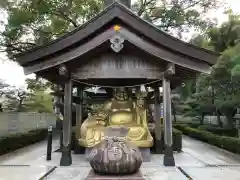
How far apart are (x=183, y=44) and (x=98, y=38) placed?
233cm

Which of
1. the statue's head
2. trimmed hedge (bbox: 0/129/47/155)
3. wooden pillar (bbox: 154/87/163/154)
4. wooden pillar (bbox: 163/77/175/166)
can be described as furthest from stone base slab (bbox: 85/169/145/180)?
trimmed hedge (bbox: 0/129/47/155)

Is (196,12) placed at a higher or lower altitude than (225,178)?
higher

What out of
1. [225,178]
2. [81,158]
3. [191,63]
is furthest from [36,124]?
[225,178]

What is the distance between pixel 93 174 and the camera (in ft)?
17.3

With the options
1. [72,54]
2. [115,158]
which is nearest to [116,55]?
[72,54]

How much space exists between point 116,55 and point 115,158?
3734 mm

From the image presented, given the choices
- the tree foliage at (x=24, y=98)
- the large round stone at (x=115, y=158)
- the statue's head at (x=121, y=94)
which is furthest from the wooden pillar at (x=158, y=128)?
the tree foliage at (x=24, y=98)

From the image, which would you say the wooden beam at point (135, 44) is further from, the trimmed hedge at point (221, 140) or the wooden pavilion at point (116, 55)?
the trimmed hedge at point (221, 140)

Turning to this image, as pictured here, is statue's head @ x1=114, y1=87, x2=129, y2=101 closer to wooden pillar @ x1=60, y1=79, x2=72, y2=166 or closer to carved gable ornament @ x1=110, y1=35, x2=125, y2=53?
wooden pillar @ x1=60, y1=79, x2=72, y2=166

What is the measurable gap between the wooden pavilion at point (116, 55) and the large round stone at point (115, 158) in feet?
8.94

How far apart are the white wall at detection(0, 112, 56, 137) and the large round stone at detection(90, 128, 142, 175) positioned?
8.73 metres

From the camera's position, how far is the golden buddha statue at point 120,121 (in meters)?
8.53

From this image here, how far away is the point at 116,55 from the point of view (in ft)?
26.4

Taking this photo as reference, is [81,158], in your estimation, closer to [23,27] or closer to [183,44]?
[183,44]
